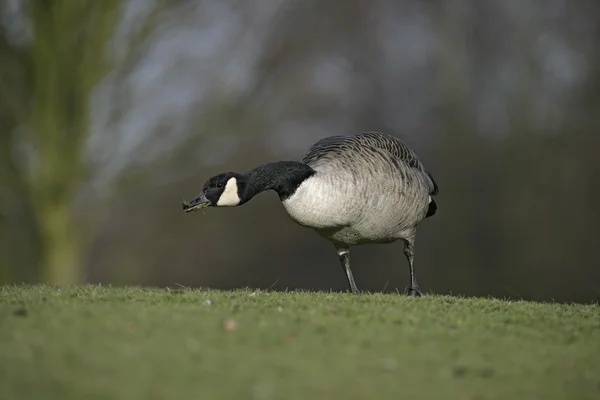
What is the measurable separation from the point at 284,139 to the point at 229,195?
967 centimetres

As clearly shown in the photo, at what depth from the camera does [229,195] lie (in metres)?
8.34

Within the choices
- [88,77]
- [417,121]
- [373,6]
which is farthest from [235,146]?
[373,6]

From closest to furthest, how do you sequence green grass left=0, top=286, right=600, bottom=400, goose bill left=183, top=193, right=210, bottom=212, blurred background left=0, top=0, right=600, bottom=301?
green grass left=0, top=286, right=600, bottom=400 < goose bill left=183, top=193, right=210, bottom=212 < blurred background left=0, top=0, right=600, bottom=301

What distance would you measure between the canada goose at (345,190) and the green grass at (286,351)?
5.46 feet

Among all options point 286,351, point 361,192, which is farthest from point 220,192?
point 286,351

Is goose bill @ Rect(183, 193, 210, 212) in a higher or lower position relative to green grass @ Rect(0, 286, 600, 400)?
higher

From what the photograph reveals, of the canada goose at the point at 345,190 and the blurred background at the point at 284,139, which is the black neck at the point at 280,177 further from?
the blurred background at the point at 284,139

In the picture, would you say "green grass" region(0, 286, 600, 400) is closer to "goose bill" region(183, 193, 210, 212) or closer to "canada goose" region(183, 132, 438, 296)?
"goose bill" region(183, 193, 210, 212)

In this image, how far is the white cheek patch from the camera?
327 inches

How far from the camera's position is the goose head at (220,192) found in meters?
8.21

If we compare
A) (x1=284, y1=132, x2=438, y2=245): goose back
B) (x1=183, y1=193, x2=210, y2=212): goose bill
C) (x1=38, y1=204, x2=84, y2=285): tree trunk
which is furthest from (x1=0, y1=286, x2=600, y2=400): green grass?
(x1=38, y1=204, x2=84, y2=285): tree trunk

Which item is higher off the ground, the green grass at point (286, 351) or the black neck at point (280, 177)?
the black neck at point (280, 177)

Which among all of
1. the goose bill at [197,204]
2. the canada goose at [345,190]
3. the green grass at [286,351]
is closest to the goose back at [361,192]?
the canada goose at [345,190]

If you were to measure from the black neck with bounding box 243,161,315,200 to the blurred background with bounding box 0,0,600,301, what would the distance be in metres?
4.74
